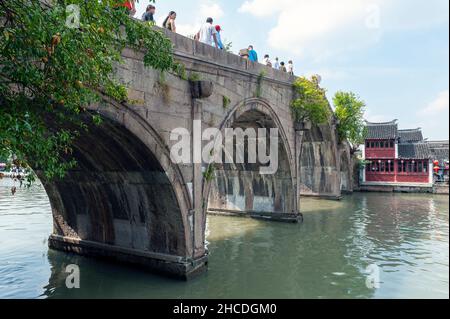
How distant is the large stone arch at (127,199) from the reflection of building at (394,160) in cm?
2669

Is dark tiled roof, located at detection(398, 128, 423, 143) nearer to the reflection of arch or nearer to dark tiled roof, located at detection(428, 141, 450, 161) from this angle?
dark tiled roof, located at detection(428, 141, 450, 161)

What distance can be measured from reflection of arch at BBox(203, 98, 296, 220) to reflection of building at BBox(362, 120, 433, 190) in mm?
19032

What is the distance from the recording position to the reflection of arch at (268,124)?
11.3 m

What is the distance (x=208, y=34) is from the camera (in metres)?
10.2

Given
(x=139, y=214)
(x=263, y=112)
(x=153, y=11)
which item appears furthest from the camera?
(x=263, y=112)

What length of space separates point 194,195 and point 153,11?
14.1 ft

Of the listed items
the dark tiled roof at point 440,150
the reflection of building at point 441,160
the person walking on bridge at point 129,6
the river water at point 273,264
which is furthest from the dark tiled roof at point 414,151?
the person walking on bridge at point 129,6

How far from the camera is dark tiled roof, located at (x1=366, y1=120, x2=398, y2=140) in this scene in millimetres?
32094

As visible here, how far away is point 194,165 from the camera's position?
885 centimetres

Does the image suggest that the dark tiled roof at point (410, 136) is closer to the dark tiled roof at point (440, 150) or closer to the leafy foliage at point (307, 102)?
the dark tiled roof at point (440, 150)

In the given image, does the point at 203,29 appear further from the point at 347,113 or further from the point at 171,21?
the point at 347,113

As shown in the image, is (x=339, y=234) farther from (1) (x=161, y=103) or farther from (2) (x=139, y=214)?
→ (1) (x=161, y=103)

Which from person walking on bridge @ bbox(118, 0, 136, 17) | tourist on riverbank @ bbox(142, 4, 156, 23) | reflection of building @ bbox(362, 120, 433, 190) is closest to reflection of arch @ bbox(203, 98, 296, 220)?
tourist on riverbank @ bbox(142, 4, 156, 23)
